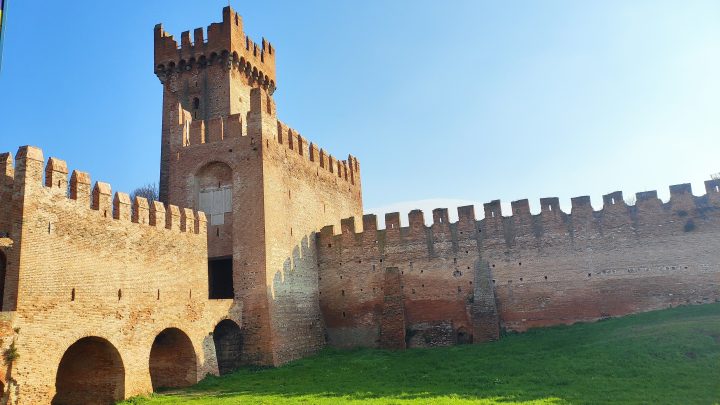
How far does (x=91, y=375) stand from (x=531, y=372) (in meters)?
12.2

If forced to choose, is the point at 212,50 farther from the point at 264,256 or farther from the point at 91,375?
the point at 91,375

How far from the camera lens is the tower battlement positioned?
984 inches

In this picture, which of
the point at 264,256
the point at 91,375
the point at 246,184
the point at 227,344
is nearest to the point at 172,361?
the point at 227,344

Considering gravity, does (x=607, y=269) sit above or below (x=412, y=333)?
above

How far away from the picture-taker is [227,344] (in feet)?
64.1

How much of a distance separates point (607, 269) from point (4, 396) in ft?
64.0

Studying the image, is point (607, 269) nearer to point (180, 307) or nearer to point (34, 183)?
point (180, 307)

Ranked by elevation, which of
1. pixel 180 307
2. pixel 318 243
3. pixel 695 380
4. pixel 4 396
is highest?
pixel 318 243

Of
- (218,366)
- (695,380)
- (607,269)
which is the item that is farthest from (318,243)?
(695,380)

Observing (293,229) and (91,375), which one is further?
(293,229)

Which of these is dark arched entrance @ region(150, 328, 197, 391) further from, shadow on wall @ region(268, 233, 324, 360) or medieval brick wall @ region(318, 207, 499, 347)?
medieval brick wall @ region(318, 207, 499, 347)

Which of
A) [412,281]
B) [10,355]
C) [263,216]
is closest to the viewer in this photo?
[10,355]

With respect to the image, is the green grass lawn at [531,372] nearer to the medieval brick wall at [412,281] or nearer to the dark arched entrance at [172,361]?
the dark arched entrance at [172,361]

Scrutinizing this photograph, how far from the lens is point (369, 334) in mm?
22625
